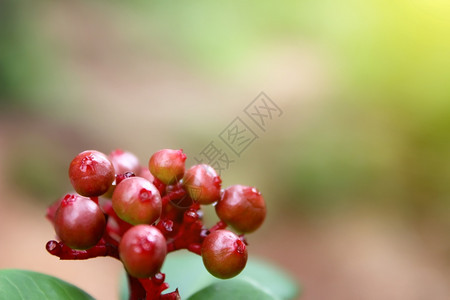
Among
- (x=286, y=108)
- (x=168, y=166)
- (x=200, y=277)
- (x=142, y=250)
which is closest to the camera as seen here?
(x=142, y=250)

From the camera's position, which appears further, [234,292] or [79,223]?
[234,292]

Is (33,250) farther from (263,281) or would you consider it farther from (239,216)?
(239,216)

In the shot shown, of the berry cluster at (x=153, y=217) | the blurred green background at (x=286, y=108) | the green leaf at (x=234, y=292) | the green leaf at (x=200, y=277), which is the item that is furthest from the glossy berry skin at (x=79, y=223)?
the blurred green background at (x=286, y=108)

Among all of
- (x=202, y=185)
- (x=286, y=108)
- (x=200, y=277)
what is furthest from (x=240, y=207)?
(x=286, y=108)

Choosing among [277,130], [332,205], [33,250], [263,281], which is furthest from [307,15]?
[263,281]

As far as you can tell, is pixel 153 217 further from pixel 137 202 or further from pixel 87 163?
pixel 87 163

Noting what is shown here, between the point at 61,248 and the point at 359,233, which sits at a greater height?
the point at 359,233
